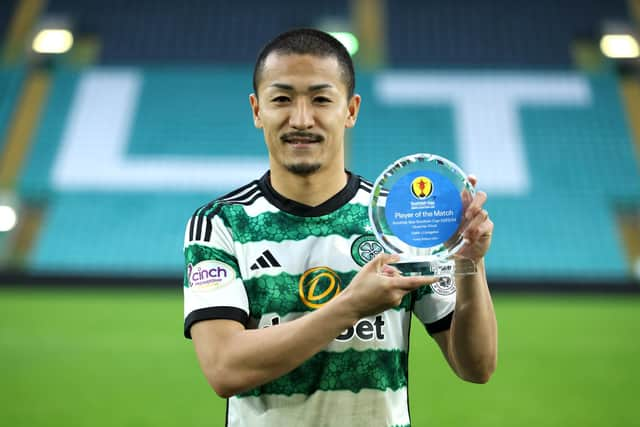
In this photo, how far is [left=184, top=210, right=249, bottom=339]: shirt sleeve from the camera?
4.50 ft

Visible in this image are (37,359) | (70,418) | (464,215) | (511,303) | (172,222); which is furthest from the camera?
(172,222)

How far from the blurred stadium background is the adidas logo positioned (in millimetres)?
4930

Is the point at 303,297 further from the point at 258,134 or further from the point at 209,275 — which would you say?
the point at 258,134

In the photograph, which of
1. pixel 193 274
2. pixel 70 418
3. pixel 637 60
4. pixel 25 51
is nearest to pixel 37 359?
pixel 70 418

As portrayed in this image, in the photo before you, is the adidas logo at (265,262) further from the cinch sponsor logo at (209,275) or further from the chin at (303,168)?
the chin at (303,168)

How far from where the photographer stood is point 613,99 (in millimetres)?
10883

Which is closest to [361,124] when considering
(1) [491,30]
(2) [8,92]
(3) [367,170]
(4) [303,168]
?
(3) [367,170]

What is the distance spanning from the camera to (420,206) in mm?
1423

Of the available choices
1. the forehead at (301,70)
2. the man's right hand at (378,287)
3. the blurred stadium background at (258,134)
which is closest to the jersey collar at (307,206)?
the forehead at (301,70)

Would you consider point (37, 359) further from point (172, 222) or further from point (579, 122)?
point (579, 122)

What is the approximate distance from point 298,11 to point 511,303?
645cm

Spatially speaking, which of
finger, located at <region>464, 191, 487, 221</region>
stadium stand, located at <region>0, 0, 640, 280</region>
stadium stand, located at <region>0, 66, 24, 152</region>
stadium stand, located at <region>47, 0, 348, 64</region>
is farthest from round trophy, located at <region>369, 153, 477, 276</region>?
stadium stand, located at <region>47, 0, 348, 64</region>

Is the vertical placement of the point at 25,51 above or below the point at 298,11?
below

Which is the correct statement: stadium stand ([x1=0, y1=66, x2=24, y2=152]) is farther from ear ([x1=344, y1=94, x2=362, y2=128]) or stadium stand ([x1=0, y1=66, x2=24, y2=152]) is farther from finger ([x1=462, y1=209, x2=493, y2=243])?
finger ([x1=462, y1=209, x2=493, y2=243])
